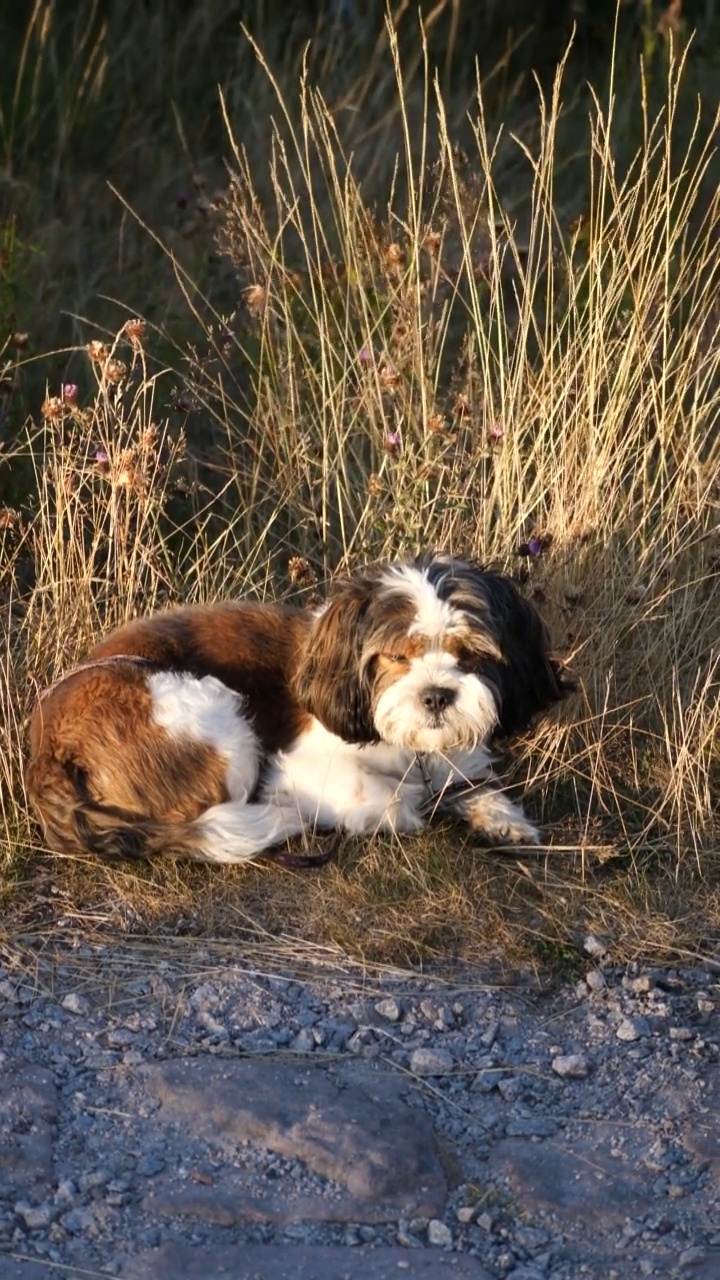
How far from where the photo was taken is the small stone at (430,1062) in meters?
3.81

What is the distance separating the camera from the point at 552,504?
5.54m

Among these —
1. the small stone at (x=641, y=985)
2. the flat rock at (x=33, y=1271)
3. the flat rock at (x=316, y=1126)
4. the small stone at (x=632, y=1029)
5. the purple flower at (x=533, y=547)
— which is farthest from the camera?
the purple flower at (x=533, y=547)

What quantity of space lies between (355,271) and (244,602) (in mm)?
1329

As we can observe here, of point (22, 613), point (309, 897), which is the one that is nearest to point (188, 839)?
point (309, 897)

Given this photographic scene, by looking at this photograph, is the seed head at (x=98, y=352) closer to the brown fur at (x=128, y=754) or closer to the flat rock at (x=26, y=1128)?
the brown fur at (x=128, y=754)

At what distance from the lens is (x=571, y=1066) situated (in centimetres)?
383

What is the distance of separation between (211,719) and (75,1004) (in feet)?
3.36

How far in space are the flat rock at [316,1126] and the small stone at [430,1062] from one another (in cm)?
7

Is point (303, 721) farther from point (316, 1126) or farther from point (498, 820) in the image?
point (316, 1126)

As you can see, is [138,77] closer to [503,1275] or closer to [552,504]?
[552,504]

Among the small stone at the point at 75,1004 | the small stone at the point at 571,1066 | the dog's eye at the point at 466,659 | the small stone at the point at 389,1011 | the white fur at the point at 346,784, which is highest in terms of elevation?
the dog's eye at the point at 466,659

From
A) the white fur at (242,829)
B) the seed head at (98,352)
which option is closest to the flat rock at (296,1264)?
the white fur at (242,829)

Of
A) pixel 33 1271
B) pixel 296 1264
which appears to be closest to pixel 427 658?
pixel 296 1264

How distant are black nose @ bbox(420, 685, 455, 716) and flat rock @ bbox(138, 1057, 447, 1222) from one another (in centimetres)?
104
